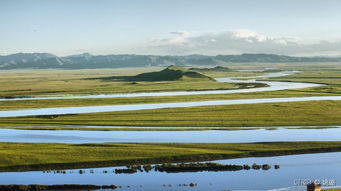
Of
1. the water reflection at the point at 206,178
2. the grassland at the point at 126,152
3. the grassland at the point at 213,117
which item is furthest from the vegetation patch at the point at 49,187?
the grassland at the point at 213,117

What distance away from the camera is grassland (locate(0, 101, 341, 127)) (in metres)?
78.7

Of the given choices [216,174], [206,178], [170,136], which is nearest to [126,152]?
[216,174]

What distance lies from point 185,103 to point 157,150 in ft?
192

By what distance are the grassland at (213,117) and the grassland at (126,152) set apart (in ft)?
65.4

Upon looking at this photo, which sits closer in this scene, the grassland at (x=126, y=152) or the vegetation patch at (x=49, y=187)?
the vegetation patch at (x=49, y=187)

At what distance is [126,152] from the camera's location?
54.0 m

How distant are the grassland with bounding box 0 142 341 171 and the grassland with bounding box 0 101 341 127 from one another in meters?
19.9

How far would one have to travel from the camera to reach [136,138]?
65562mm

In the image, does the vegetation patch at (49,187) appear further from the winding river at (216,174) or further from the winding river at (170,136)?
the winding river at (170,136)

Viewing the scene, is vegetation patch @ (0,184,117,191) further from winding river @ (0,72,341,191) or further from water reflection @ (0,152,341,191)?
winding river @ (0,72,341,191)

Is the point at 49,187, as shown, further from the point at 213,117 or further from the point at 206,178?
the point at 213,117

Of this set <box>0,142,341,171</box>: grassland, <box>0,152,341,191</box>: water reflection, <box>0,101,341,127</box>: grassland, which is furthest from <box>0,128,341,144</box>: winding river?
<box>0,152,341,191</box>: water reflection

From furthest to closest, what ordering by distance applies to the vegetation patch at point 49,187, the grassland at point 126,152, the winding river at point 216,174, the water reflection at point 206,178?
1. the grassland at point 126,152
2. the winding river at point 216,174
3. the vegetation patch at point 49,187
4. the water reflection at point 206,178

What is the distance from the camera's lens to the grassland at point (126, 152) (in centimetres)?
5028
